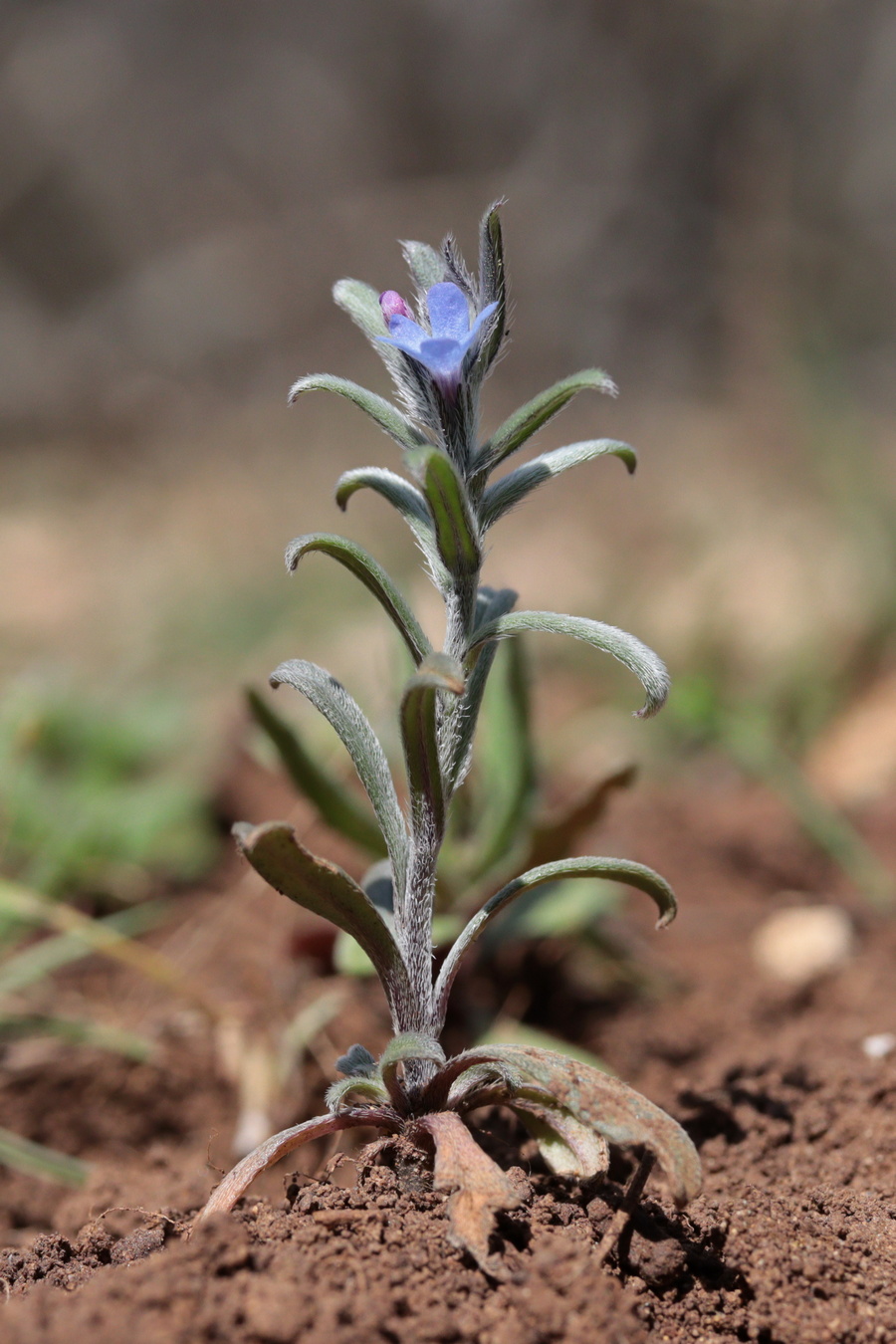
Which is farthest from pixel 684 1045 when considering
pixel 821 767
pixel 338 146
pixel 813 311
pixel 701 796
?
pixel 338 146

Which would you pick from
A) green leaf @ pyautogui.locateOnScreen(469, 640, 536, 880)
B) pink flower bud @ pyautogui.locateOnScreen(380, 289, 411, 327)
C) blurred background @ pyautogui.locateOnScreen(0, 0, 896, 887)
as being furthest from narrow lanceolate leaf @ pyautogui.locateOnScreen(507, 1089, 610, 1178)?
blurred background @ pyautogui.locateOnScreen(0, 0, 896, 887)

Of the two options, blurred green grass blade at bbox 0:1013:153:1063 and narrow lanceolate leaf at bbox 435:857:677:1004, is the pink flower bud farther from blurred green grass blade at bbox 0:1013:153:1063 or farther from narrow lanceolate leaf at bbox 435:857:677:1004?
blurred green grass blade at bbox 0:1013:153:1063

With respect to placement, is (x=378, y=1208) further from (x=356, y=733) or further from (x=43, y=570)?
(x=43, y=570)

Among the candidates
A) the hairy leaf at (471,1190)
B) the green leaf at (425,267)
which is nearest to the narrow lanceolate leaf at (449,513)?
the green leaf at (425,267)

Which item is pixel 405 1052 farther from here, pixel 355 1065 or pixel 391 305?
pixel 391 305

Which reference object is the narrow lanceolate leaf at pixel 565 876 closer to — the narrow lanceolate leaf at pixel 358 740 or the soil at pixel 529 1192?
the narrow lanceolate leaf at pixel 358 740
